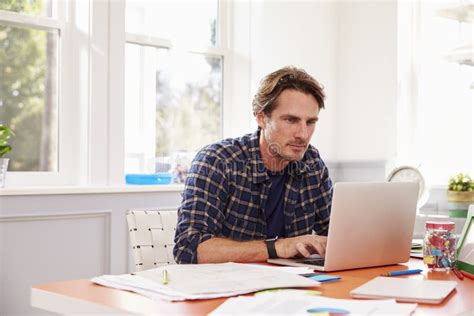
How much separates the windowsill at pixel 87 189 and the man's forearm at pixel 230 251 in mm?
1133

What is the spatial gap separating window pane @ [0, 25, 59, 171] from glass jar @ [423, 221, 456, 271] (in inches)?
75.5

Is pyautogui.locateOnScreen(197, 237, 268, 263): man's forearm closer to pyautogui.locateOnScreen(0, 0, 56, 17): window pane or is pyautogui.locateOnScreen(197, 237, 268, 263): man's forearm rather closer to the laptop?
the laptop

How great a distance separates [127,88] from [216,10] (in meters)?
0.77

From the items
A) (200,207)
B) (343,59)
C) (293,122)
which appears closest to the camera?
(200,207)

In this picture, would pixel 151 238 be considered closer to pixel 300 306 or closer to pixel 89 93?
pixel 300 306

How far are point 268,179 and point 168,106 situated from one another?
1.54 meters

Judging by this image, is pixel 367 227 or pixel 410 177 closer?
pixel 367 227

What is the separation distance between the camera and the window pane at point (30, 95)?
3.05 meters

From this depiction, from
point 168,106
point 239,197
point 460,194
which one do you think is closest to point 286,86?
point 239,197

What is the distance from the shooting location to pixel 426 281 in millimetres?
1576

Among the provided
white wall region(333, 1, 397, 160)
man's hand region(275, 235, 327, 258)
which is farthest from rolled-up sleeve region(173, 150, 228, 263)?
white wall region(333, 1, 397, 160)

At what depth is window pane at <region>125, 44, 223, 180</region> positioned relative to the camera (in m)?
3.51

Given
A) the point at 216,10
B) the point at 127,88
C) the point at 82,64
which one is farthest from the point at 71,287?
the point at 216,10

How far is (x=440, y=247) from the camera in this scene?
5.90 ft
